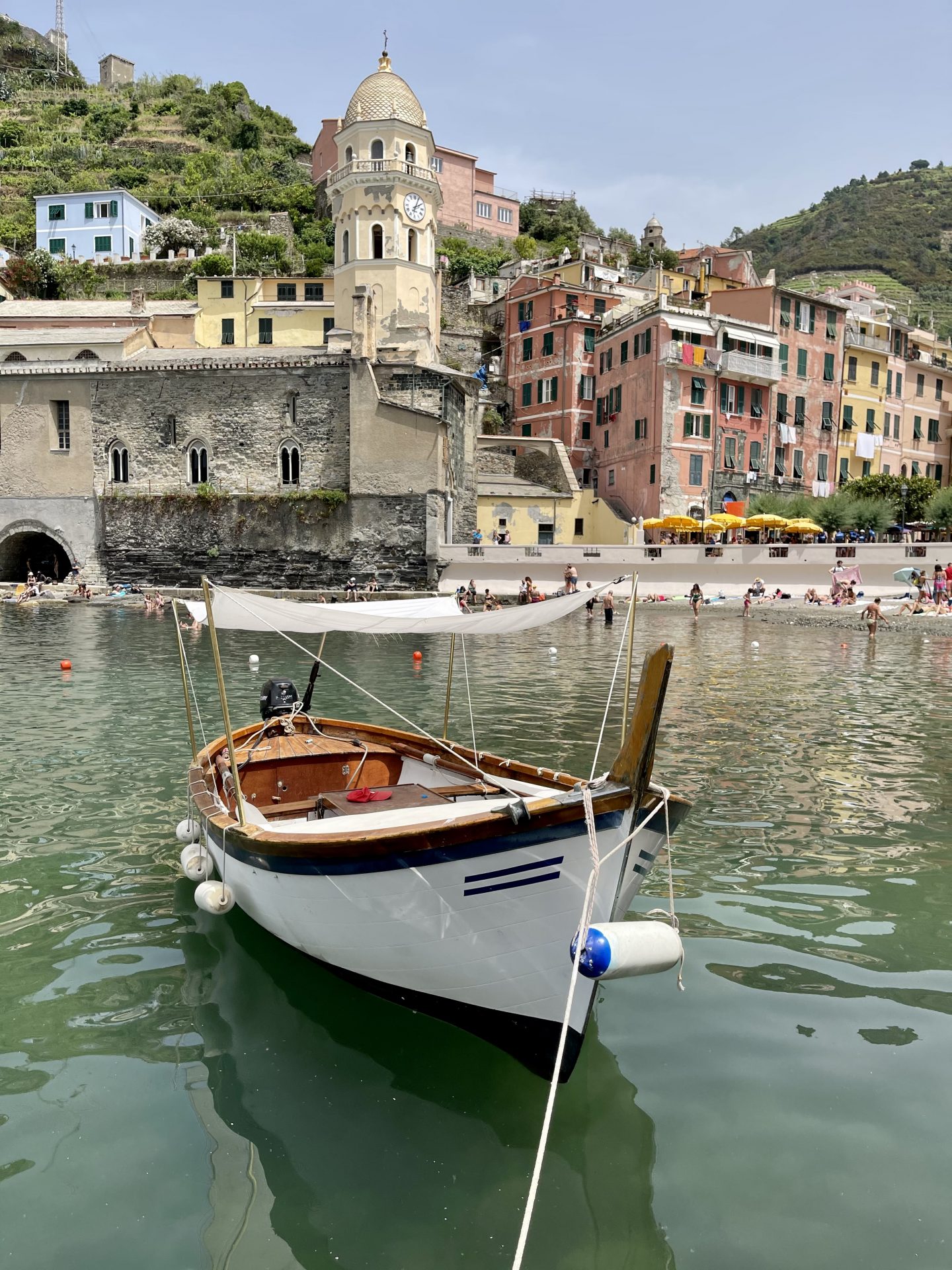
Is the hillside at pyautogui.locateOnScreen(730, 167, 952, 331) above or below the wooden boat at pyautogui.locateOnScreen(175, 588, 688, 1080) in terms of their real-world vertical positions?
above

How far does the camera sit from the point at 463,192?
82000 millimetres

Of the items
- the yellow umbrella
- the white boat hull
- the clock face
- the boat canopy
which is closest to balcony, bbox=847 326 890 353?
the yellow umbrella

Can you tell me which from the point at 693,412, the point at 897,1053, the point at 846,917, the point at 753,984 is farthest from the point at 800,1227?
the point at 693,412

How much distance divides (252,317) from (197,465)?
12.9 metres

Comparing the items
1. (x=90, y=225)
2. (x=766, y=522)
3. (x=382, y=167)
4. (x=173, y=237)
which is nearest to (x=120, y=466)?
(x=382, y=167)

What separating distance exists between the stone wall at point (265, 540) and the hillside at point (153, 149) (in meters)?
28.3

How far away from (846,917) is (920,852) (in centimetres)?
198

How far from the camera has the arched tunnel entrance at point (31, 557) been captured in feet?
154

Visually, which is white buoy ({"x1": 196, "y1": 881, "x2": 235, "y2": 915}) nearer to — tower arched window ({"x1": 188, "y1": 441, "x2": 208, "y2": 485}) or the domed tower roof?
tower arched window ({"x1": 188, "y1": 441, "x2": 208, "y2": 485})

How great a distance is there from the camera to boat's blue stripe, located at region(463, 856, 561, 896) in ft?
16.0

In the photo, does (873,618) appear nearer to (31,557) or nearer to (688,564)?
(688,564)

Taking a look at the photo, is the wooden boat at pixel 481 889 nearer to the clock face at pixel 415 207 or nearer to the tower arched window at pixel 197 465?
the tower arched window at pixel 197 465

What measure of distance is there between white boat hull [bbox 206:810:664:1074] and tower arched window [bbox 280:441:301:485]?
41.6m

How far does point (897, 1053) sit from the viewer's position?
5355 millimetres
